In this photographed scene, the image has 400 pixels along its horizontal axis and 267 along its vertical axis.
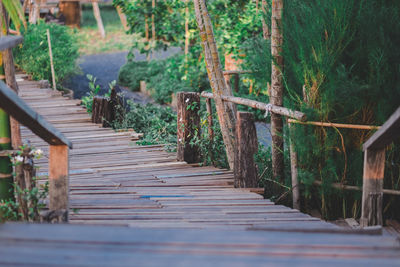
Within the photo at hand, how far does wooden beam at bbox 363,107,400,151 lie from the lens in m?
→ 2.98

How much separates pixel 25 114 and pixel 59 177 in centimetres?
58

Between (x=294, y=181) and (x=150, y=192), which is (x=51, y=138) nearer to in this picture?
(x=150, y=192)

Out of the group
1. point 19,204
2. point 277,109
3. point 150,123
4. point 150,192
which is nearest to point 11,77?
point 19,204

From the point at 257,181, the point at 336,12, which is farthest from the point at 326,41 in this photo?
the point at 257,181

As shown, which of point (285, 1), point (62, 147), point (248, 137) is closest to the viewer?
point (62, 147)

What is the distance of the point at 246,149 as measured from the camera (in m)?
5.03

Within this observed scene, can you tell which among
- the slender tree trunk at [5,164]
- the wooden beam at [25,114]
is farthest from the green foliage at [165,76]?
the wooden beam at [25,114]

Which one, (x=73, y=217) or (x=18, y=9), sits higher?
(x=18, y=9)

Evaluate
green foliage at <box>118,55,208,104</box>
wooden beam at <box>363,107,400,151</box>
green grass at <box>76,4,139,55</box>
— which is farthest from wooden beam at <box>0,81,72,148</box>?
green grass at <box>76,4,139,55</box>

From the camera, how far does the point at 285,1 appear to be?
18.0 ft

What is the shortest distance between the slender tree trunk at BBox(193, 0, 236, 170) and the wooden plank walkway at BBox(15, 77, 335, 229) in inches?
14.5

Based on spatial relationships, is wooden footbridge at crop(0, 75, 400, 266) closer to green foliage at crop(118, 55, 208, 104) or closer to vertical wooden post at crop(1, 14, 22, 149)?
vertical wooden post at crop(1, 14, 22, 149)

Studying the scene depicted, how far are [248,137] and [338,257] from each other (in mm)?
2583

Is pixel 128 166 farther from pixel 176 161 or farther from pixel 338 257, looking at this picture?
pixel 338 257
